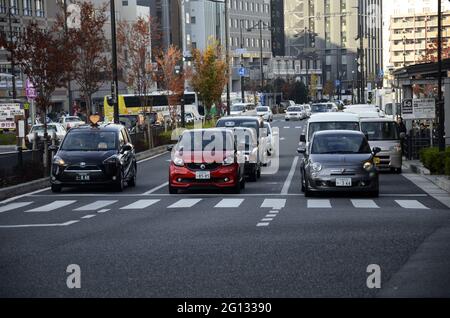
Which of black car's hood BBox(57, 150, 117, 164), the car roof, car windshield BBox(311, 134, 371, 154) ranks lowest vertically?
black car's hood BBox(57, 150, 117, 164)

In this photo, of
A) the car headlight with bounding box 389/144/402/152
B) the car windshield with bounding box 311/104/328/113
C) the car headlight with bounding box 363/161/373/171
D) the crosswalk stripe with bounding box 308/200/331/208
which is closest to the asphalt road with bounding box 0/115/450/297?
the crosswalk stripe with bounding box 308/200/331/208

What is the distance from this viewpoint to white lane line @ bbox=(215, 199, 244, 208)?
21.1 meters

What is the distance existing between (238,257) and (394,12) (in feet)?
500

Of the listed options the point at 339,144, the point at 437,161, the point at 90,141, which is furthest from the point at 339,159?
the point at 90,141

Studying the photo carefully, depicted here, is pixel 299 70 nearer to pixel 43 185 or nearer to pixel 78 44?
pixel 78 44

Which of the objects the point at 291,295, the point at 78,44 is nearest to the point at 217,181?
the point at 291,295

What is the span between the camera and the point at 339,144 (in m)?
25.0

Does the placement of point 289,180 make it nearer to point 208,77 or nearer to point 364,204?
point 364,204

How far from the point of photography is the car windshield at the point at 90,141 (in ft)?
88.0

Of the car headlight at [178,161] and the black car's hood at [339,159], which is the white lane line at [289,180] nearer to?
the black car's hood at [339,159]

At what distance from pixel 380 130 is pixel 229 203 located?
13.4 metres

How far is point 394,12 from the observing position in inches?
6275

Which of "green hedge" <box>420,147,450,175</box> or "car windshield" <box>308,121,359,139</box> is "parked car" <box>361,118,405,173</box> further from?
"car windshield" <box>308,121,359,139</box>

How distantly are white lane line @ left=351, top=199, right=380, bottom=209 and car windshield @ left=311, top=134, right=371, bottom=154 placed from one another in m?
2.37
